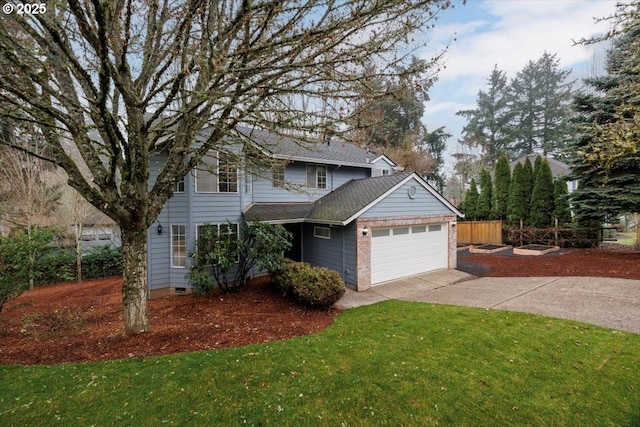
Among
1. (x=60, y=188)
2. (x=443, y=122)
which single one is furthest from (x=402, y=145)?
(x=60, y=188)

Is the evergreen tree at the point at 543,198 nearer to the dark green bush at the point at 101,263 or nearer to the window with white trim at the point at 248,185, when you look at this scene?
the window with white trim at the point at 248,185

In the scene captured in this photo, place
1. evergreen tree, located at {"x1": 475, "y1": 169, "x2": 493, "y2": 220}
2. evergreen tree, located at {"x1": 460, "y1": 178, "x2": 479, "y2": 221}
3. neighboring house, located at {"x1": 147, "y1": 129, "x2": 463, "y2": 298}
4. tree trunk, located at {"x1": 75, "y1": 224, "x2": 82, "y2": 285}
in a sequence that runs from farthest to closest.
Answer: evergreen tree, located at {"x1": 460, "y1": 178, "x2": 479, "y2": 221}, evergreen tree, located at {"x1": 475, "y1": 169, "x2": 493, "y2": 220}, tree trunk, located at {"x1": 75, "y1": 224, "x2": 82, "y2": 285}, neighboring house, located at {"x1": 147, "y1": 129, "x2": 463, "y2": 298}

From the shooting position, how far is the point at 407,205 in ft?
37.1

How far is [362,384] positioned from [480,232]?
17673 mm

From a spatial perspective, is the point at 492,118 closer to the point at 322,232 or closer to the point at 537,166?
the point at 537,166

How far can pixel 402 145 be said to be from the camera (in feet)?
87.1

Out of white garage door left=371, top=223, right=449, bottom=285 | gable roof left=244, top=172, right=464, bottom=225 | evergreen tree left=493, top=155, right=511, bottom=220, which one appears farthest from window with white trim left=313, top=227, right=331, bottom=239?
evergreen tree left=493, top=155, right=511, bottom=220

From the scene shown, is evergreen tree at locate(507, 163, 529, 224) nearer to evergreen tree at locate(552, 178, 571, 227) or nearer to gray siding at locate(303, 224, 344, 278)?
evergreen tree at locate(552, 178, 571, 227)

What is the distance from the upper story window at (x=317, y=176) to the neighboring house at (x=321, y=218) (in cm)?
5

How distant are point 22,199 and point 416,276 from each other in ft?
59.2

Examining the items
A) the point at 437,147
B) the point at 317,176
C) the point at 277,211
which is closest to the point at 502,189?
the point at 437,147

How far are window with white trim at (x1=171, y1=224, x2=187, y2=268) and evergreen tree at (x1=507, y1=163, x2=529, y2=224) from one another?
18766mm

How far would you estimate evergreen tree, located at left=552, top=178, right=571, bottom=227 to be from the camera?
16859 mm

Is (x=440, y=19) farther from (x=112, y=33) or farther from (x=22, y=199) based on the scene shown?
(x=22, y=199)
